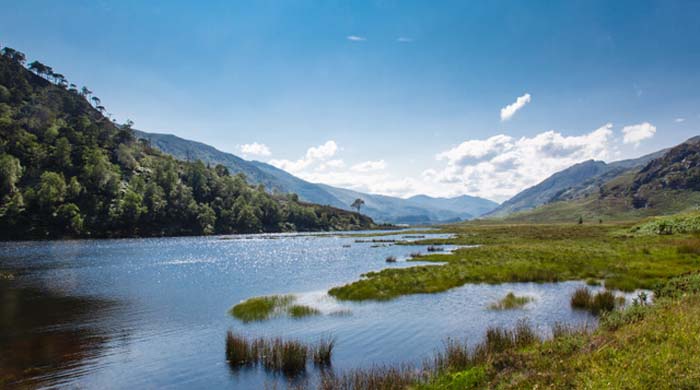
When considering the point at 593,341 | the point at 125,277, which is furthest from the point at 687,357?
the point at 125,277

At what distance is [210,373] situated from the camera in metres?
19.0

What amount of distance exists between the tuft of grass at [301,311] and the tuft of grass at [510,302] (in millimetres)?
14511

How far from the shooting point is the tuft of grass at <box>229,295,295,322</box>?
30.2m

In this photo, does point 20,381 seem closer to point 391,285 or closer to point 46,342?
point 46,342

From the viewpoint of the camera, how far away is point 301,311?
30984 mm

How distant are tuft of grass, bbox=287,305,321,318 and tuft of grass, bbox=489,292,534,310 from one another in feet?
47.6

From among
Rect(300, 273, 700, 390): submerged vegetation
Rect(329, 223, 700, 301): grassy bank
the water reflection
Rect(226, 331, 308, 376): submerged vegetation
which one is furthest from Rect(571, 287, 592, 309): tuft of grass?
the water reflection

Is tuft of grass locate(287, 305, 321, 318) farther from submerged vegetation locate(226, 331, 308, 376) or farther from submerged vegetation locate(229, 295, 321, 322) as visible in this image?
submerged vegetation locate(226, 331, 308, 376)

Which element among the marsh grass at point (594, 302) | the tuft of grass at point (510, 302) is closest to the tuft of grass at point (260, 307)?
the tuft of grass at point (510, 302)

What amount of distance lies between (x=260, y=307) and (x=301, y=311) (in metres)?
4.13

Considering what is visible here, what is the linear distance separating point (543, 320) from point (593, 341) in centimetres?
1092

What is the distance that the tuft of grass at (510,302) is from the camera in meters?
30.4

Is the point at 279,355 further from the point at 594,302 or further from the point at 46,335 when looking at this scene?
the point at 594,302

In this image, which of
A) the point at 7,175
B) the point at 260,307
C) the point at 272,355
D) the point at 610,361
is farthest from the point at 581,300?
the point at 7,175
